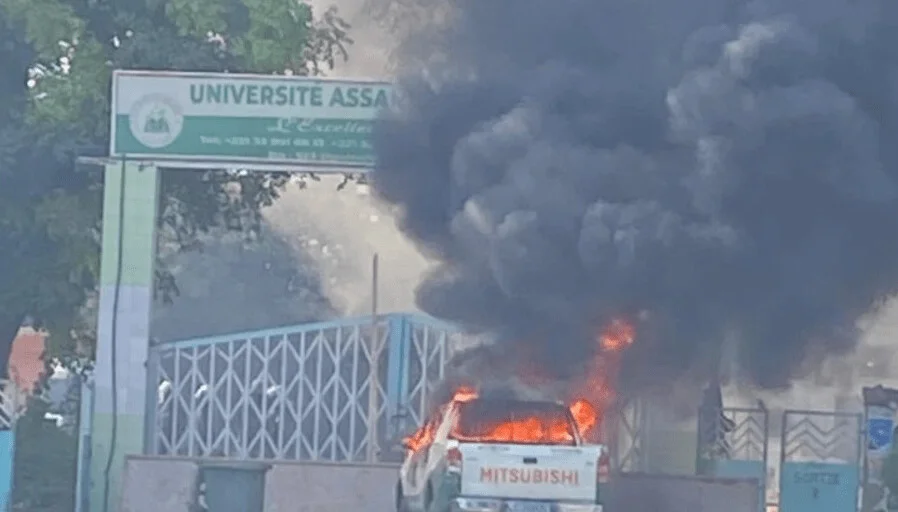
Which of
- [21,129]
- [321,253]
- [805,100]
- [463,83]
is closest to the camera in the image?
[805,100]

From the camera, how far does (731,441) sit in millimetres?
25156

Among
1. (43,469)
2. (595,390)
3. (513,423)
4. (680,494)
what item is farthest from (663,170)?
(43,469)

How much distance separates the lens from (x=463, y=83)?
23.2 m

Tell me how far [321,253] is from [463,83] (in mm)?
19869

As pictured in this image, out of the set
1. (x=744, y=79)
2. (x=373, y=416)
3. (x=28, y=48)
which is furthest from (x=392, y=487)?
(x=28, y=48)

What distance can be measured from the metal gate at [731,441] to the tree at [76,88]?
285 inches

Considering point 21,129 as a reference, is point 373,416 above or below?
below

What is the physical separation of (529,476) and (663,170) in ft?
14.6

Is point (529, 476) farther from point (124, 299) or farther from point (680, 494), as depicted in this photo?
point (124, 299)

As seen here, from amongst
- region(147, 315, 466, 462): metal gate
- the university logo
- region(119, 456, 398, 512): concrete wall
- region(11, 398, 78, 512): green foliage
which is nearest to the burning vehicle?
region(119, 456, 398, 512): concrete wall

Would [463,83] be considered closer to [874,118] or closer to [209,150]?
[209,150]

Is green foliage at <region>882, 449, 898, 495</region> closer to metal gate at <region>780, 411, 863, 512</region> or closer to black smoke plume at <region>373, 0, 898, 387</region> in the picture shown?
metal gate at <region>780, 411, 863, 512</region>

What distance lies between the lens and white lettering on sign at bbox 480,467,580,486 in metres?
19.5

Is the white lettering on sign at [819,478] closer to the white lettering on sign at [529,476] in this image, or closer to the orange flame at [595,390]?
the orange flame at [595,390]
